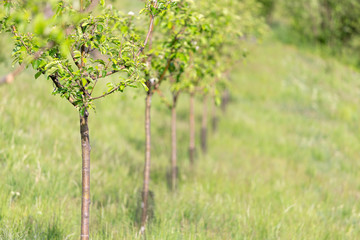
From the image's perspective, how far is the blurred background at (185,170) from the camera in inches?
166

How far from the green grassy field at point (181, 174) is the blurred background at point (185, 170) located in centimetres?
2

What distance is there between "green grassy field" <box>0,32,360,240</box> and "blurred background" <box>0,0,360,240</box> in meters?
0.02

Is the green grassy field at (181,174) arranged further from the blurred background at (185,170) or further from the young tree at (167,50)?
the young tree at (167,50)

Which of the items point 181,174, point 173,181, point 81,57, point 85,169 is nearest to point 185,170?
point 181,174

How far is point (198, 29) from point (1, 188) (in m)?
3.01

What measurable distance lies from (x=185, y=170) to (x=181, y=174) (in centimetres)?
32

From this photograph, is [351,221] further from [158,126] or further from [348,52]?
[348,52]

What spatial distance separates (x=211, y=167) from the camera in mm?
7422

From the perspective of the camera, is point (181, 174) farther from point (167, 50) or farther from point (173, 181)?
point (167, 50)

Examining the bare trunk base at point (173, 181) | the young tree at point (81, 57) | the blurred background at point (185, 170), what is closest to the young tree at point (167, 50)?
the blurred background at point (185, 170)

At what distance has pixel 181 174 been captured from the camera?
6898 millimetres

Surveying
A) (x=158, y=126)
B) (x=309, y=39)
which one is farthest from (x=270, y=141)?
(x=309, y=39)

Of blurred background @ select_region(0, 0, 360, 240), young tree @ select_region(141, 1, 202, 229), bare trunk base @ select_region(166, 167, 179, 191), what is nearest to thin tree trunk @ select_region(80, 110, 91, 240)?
blurred background @ select_region(0, 0, 360, 240)

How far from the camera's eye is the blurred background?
421cm
